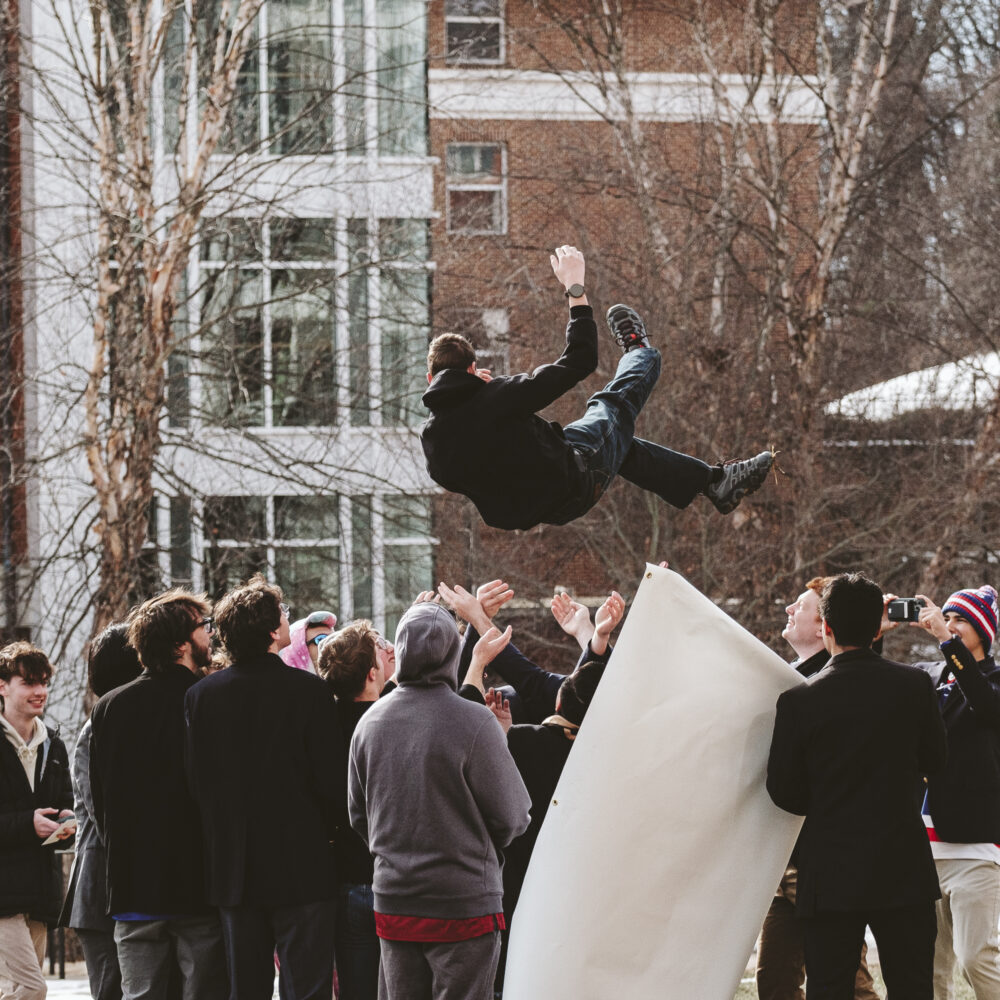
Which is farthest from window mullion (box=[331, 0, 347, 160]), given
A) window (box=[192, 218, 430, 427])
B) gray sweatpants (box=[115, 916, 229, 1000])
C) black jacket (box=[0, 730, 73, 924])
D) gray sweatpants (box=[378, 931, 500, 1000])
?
gray sweatpants (box=[378, 931, 500, 1000])

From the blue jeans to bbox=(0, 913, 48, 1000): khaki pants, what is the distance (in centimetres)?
297

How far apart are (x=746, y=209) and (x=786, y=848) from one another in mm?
14563

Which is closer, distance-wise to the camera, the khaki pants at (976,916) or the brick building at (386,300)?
the khaki pants at (976,916)

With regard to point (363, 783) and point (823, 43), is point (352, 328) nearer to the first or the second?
point (823, 43)

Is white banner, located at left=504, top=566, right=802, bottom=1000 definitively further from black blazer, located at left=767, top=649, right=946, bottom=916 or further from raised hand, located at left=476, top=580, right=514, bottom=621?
raised hand, located at left=476, top=580, right=514, bottom=621

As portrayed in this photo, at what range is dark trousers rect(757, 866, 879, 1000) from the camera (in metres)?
6.05

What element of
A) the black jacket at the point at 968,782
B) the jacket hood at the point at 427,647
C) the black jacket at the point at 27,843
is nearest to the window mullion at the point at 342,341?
the black jacket at the point at 27,843

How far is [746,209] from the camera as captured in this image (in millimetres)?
18516

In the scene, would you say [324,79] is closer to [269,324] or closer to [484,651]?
[269,324]

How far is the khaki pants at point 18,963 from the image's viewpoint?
5887mm

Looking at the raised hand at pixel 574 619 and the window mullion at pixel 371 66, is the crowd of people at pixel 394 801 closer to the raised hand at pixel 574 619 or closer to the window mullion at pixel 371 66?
the raised hand at pixel 574 619

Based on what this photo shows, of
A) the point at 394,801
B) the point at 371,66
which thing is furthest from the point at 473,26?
the point at 394,801

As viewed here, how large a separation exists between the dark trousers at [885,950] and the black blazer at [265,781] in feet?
6.05

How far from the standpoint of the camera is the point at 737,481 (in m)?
6.00
